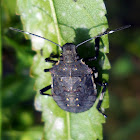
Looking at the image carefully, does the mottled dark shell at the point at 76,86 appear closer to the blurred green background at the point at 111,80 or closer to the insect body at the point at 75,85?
the insect body at the point at 75,85

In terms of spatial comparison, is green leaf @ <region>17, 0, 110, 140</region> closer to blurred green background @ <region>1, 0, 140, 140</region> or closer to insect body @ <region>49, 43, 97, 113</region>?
insect body @ <region>49, 43, 97, 113</region>

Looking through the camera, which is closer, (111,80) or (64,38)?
(64,38)

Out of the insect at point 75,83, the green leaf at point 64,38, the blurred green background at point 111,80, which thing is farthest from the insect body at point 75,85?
the blurred green background at point 111,80

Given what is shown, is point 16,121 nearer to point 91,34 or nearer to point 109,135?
point 109,135

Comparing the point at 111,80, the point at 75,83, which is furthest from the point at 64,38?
the point at 111,80

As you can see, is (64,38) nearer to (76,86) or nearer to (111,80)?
(76,86)

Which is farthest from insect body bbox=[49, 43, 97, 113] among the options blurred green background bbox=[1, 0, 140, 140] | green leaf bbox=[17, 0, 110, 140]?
blurred green background bbox=[1, 0, 140, 140]
